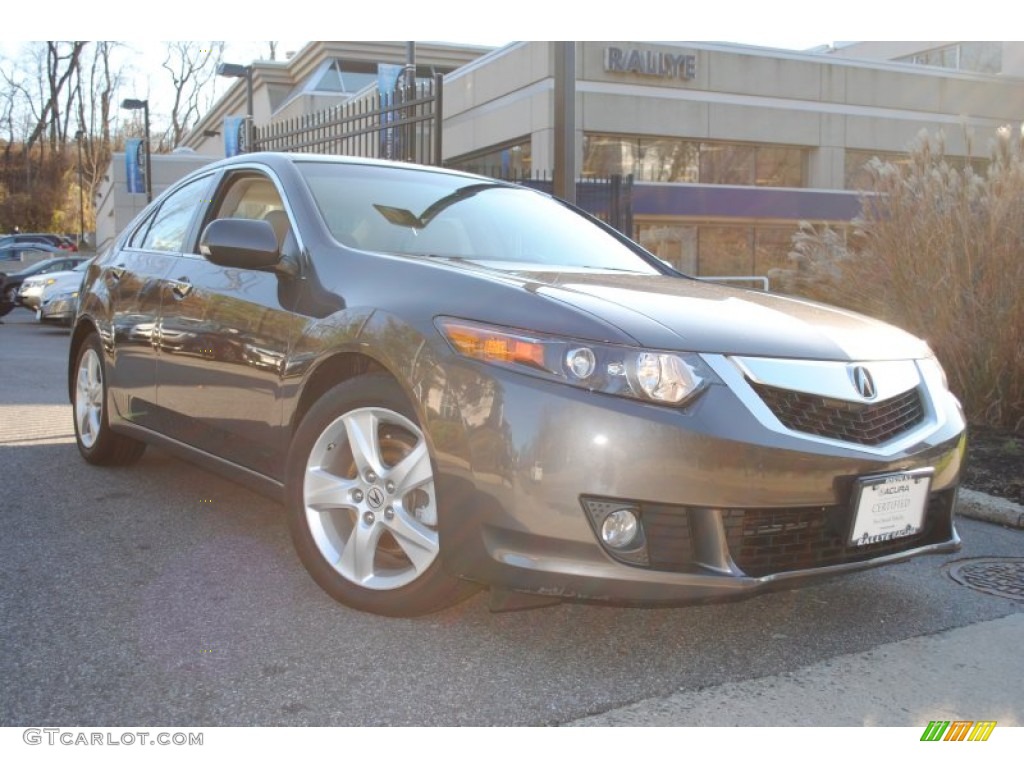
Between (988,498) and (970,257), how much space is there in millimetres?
2343

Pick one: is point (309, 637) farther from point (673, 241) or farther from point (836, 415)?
point (673, 241)

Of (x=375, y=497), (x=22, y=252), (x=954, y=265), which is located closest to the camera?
(x=375, y=497)

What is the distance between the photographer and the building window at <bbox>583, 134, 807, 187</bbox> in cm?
2417

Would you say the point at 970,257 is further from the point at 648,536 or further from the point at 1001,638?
the point at 648,536

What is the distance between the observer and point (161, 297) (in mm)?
4363

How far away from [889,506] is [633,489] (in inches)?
32.5

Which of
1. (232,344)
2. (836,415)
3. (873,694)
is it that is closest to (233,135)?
(232,344)

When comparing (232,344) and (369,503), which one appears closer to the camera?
(369,503)

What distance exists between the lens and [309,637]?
295 cm

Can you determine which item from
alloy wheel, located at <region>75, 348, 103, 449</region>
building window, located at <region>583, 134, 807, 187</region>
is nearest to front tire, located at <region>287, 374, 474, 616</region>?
alloy wheel, located at <region>75, 348, 103, 449</region>

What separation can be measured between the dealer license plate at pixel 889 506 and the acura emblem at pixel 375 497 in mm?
1373

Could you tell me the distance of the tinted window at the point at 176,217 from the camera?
15.0 feet
